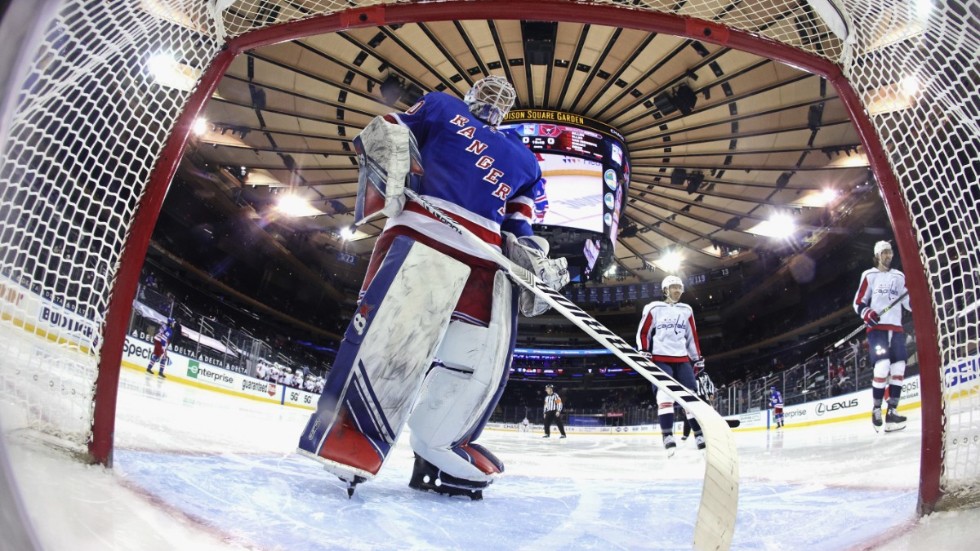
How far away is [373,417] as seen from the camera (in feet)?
5.35

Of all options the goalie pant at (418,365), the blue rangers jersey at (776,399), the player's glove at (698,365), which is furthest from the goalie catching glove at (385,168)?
the blue rangers jersey at (776,399)

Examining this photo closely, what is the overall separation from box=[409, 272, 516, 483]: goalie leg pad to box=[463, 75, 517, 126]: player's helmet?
27.2 inches

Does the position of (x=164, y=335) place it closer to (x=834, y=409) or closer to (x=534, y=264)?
(x=534, y=264)

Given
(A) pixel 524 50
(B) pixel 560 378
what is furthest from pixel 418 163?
(B) pixel 560 378

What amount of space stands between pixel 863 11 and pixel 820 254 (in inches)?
656

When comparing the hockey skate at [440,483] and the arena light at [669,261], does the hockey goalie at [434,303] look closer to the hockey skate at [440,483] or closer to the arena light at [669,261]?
the hockey skate at [440,483]

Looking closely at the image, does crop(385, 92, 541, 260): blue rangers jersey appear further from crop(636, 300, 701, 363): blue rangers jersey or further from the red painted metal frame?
crop(636, 300, 701, 363): blue rangers jersey

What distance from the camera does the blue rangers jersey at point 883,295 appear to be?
4914mm

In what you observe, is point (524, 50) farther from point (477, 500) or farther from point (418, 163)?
point (477, 500)

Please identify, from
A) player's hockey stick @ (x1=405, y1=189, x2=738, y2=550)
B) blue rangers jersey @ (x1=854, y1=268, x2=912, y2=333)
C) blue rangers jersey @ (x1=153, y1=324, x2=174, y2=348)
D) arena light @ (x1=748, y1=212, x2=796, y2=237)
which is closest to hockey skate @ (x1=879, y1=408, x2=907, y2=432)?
blue rangers jersey @ (x1=854, y1=268, x2=912, y2=333)

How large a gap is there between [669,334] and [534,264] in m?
3.41

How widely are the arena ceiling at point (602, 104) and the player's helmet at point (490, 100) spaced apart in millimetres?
2786

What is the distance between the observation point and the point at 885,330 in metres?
4.93

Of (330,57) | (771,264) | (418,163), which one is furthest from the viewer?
(771,264)
